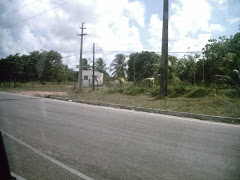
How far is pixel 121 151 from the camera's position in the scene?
349 centimetres

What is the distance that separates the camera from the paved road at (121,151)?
108 inches

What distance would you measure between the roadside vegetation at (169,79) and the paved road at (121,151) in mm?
3685

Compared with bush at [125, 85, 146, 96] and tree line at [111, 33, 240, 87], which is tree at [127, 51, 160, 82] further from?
bush at [125, 85, 146, 96]

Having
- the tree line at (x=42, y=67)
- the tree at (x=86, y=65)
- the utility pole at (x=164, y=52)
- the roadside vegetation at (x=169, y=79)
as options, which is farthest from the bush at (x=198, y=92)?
the tree at (x=86, y=65)

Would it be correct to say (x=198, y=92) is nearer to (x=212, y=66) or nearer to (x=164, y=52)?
(x=164, y=52)

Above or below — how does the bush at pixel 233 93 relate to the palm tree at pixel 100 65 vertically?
below

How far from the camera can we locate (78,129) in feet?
16.4

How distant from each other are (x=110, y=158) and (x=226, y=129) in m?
4.09

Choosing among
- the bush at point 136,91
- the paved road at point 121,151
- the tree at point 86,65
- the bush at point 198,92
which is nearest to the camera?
the paved road at point 121,151

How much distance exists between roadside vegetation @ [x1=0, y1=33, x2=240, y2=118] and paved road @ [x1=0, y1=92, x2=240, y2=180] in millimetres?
3685

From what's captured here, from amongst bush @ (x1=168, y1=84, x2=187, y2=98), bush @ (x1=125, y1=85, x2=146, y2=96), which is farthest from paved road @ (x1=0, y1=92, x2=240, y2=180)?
bush @ (x1=125, y1=85, x2=146, y2=96)

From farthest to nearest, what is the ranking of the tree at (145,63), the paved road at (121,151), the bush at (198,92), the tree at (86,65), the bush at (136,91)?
the tree at (86,65)
the tree at (145,63)
the bush at (136,91)
the bush at (198,92)
the paved road at (121,151)

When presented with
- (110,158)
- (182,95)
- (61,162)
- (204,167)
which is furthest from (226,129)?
(182,95)

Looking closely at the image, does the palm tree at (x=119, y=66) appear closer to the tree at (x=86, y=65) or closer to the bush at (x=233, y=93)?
the tree at (x=86, y=65)
